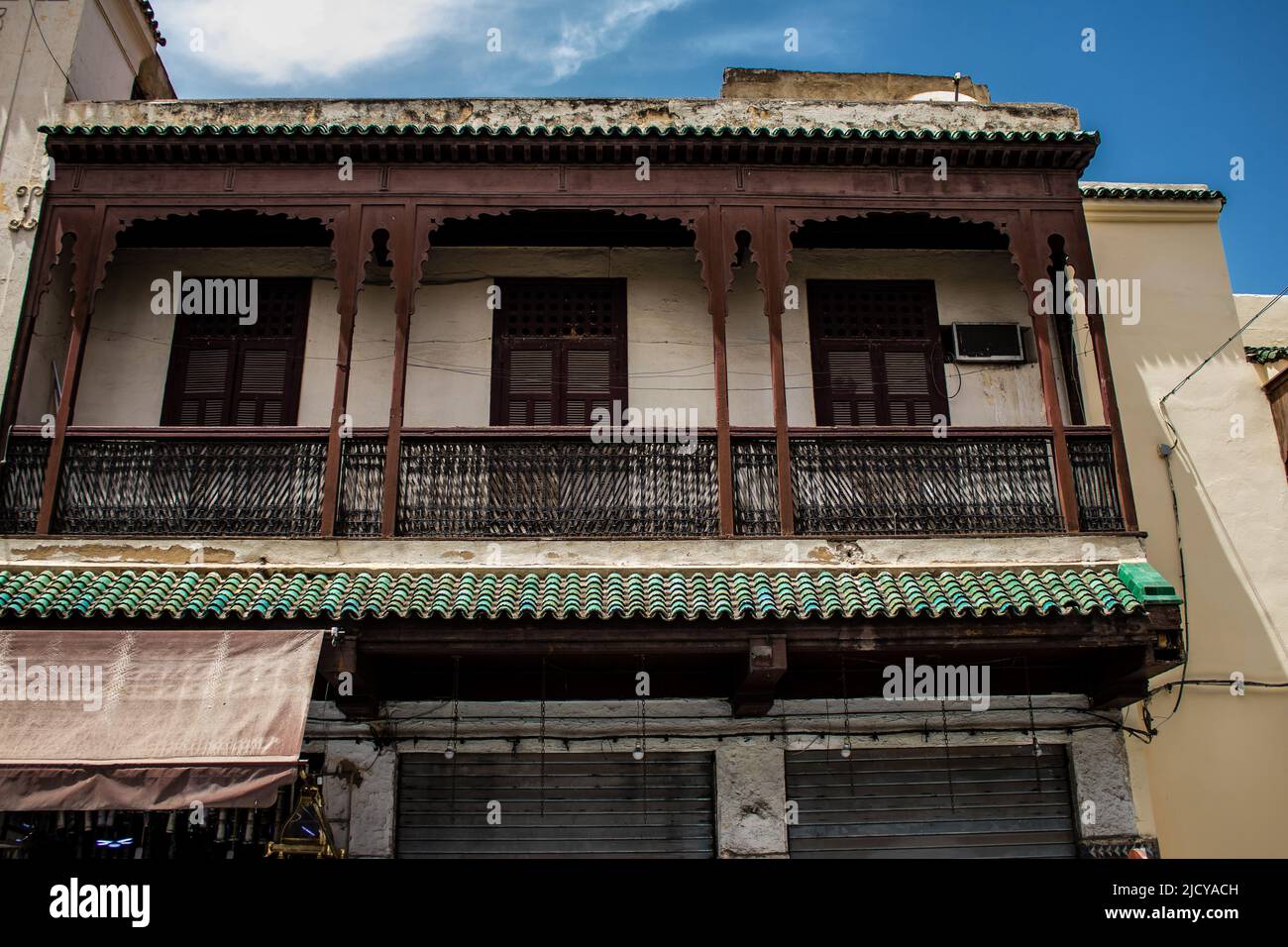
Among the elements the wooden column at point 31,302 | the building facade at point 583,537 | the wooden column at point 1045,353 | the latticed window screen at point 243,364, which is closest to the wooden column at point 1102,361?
the building facade at point 583,537

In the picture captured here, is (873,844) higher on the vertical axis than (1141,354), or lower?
lower

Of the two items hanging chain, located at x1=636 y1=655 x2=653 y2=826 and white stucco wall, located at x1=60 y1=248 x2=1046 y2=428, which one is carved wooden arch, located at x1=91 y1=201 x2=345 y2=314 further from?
hanging chain, located at x1=636 y1=655 x2=653 y2=826

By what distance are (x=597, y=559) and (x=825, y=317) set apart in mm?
3472

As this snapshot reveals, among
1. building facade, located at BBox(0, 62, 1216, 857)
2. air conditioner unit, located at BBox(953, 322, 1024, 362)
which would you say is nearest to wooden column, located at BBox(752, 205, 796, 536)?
building facade, located at BBox(0, 62, 1216, 857)

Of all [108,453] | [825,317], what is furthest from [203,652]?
[825,317]

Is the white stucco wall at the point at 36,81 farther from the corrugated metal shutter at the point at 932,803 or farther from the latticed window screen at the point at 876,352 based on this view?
the corrugated metal shutter at the point at 932,803

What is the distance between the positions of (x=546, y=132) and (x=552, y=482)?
282 cm

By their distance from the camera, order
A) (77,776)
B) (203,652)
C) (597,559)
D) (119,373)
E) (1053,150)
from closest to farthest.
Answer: (77,776) → (203,652) → (597,559) → (1053,150) → (119,373)

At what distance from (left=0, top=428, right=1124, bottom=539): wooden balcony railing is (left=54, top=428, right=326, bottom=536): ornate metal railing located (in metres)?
0.01

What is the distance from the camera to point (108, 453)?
28.2 feet

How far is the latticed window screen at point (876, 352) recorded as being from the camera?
995 cm

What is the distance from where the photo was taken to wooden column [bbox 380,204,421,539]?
838 centimetres

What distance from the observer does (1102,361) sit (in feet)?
28.8

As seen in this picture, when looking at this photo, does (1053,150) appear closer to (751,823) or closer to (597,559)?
(597,559)
